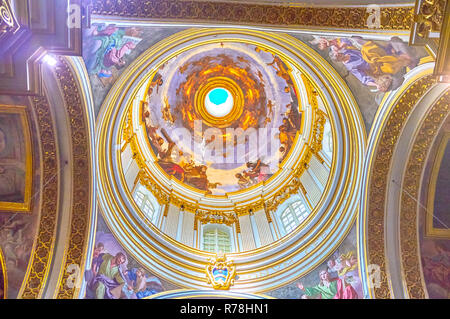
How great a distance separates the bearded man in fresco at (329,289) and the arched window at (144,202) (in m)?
6.07

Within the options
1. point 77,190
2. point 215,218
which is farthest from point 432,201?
point 77,190

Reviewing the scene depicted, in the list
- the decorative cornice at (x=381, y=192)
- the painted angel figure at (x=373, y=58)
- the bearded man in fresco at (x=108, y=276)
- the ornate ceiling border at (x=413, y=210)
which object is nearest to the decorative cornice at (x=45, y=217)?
the bearded man in fresco at (x=108, y=276)

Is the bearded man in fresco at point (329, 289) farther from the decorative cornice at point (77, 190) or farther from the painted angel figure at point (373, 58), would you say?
the decorative cornice at point (77, 190)

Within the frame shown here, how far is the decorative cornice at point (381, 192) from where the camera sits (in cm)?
930

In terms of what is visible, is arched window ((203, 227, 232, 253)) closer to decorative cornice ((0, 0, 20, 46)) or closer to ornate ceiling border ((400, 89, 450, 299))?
ornate ceiling border ((400, 89, 450, 299))

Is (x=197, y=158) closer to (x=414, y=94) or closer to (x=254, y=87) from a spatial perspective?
(x=254, y=87)

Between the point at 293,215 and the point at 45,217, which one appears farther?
the point at 293,215

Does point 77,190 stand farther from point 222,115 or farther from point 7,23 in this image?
point 222,115

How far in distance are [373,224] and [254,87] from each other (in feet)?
33.6

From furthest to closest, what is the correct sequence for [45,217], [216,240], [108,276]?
[216,240] → [108,276] → [45,217]

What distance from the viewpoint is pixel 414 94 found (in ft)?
27.8

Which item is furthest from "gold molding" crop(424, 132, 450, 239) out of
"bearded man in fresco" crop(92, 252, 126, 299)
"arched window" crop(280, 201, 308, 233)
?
"bearded man in fresco" crop(92, 252, 126, 299)

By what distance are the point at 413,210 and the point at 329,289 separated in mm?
3447

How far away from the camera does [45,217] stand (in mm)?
9312
